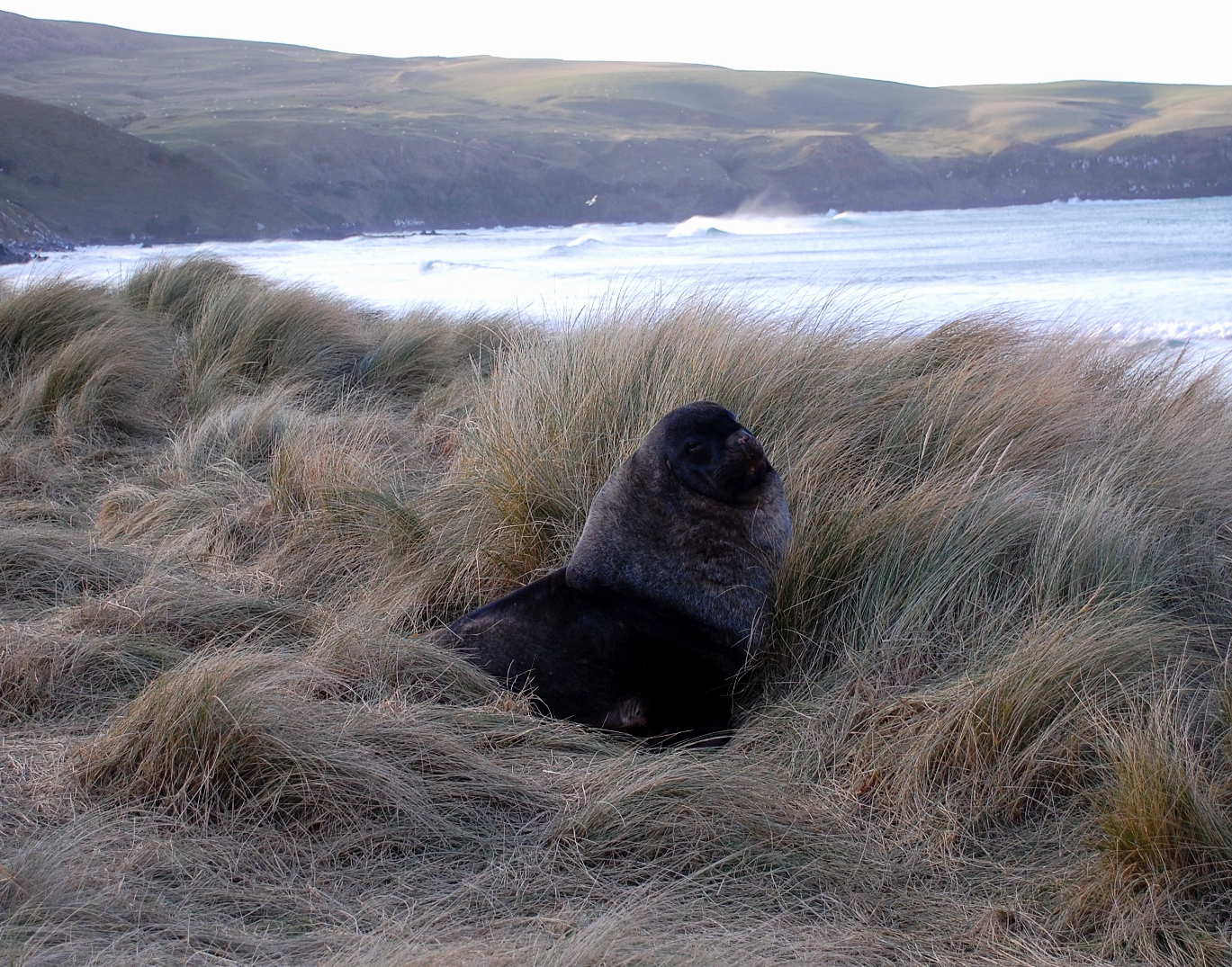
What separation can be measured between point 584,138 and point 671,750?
300 feet

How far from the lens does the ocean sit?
10109mm

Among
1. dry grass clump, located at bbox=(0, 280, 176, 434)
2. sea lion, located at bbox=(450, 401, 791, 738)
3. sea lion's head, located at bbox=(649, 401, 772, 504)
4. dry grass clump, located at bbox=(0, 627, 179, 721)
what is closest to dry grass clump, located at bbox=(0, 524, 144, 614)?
dry grass clump, located at bbox=(0, 627, 179, 721)

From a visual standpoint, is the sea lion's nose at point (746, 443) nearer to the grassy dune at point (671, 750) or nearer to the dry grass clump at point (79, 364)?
the grassy dune at point (671, 750)

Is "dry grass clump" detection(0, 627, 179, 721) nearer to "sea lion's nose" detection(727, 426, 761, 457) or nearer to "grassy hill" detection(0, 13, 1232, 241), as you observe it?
"sea lion's nose" detection(727, 426, 761, 457)

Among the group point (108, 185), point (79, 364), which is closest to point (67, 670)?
point (79, 364)

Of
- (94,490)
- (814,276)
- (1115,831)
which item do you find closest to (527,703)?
(1115,831)

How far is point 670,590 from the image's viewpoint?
8.89 feet

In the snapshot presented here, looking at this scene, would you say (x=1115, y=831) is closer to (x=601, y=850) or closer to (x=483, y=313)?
(x=601, y=850)

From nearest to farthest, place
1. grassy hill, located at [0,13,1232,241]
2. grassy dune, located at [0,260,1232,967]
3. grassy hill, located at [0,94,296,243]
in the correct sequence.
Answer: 1. grassy dune, located at [0,260,1232,967]
2. grassy hill, located at [0,94,296,243]
3. grassy hill, located at [0,13,1232,241]

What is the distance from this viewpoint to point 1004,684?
2.28 metres

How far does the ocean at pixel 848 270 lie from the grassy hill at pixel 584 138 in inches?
765

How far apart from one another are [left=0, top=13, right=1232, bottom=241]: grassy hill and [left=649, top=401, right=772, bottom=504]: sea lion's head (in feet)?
179

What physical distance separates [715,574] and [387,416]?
3.24 meters

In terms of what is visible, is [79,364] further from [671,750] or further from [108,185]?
[108,185]
